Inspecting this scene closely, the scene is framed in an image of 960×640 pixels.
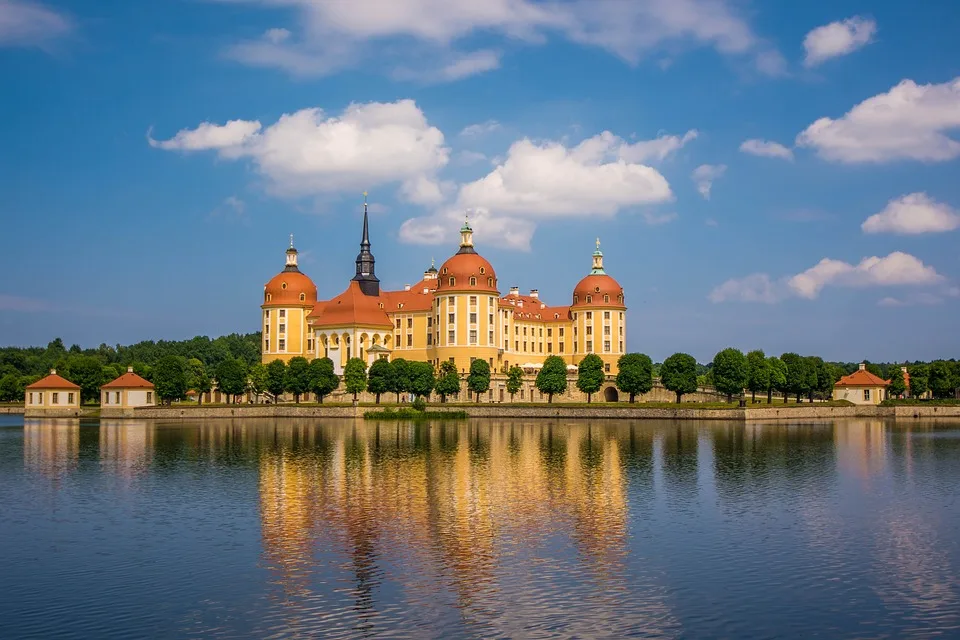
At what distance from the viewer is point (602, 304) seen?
12656 centimetres

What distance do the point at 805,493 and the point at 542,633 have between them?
915 inches

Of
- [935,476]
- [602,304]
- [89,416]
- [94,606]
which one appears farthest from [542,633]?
[602,304]

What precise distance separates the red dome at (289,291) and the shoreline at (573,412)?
1139 inches

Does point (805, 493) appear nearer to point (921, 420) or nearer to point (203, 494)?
point (203, 494)

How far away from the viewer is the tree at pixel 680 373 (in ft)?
326

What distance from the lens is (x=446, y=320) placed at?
118250 mm

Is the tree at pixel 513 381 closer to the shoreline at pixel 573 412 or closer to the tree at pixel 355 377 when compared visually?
the shoreline at pixel 573 412

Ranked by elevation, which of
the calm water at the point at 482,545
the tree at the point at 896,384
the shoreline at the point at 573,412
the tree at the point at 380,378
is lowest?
the calm water at the point at 482,545

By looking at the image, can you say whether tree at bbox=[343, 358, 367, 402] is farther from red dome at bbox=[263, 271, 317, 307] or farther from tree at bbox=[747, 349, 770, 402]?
tree at bbox=[747, 349, 770, 402]

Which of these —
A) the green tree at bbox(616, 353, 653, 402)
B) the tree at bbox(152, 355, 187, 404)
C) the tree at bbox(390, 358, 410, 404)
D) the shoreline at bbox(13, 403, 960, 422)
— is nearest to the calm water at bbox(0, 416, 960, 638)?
the shoreline at bbox(13, 403, 960, 422)

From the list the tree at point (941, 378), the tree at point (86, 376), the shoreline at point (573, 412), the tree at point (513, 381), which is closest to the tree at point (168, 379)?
the shoreline at point (573, 412)

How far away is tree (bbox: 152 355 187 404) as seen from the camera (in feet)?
356

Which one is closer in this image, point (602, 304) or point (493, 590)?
point (493, 590)

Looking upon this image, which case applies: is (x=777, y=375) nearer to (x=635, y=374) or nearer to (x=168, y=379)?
(x=635, y=374)
